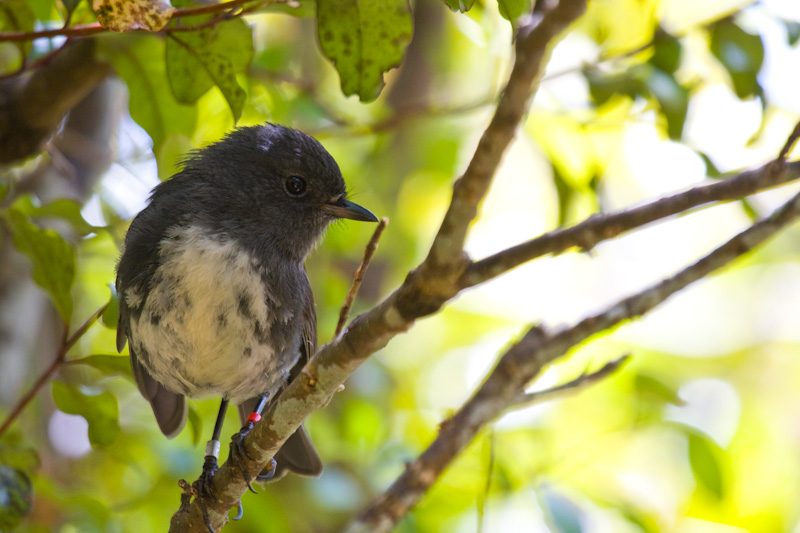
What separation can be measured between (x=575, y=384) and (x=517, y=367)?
201 mm

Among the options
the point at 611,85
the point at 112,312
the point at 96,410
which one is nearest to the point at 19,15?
the point at 112,312

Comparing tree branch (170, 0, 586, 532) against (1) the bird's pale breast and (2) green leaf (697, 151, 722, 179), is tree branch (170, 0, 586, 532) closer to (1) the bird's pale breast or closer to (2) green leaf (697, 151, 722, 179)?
(1) the bird's pale breast

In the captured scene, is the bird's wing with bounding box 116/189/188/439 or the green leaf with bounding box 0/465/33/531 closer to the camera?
the green leaf with bounding box 0/465/33/531

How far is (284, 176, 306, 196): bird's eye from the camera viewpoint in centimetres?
307

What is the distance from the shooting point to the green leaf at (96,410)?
2381 millimetres

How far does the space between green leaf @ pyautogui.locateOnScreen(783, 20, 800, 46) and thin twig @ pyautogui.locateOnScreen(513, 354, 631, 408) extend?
3.99ft

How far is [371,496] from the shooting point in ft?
12.1

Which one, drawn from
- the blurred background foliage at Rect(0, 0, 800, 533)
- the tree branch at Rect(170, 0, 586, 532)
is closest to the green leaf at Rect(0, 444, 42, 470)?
the blurred background foliage at Rect(0, 0, 800, 533)

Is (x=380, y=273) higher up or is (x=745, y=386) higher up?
(x=380, y=273)

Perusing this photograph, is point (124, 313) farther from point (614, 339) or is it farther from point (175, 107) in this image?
Result: point (614, 339)

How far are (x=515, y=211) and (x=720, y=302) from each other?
1981 millimetres

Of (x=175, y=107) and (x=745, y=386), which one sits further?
(x=745, y=386)

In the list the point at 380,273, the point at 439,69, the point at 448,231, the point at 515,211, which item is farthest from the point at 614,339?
the point at 448,231

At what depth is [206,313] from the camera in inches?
100
